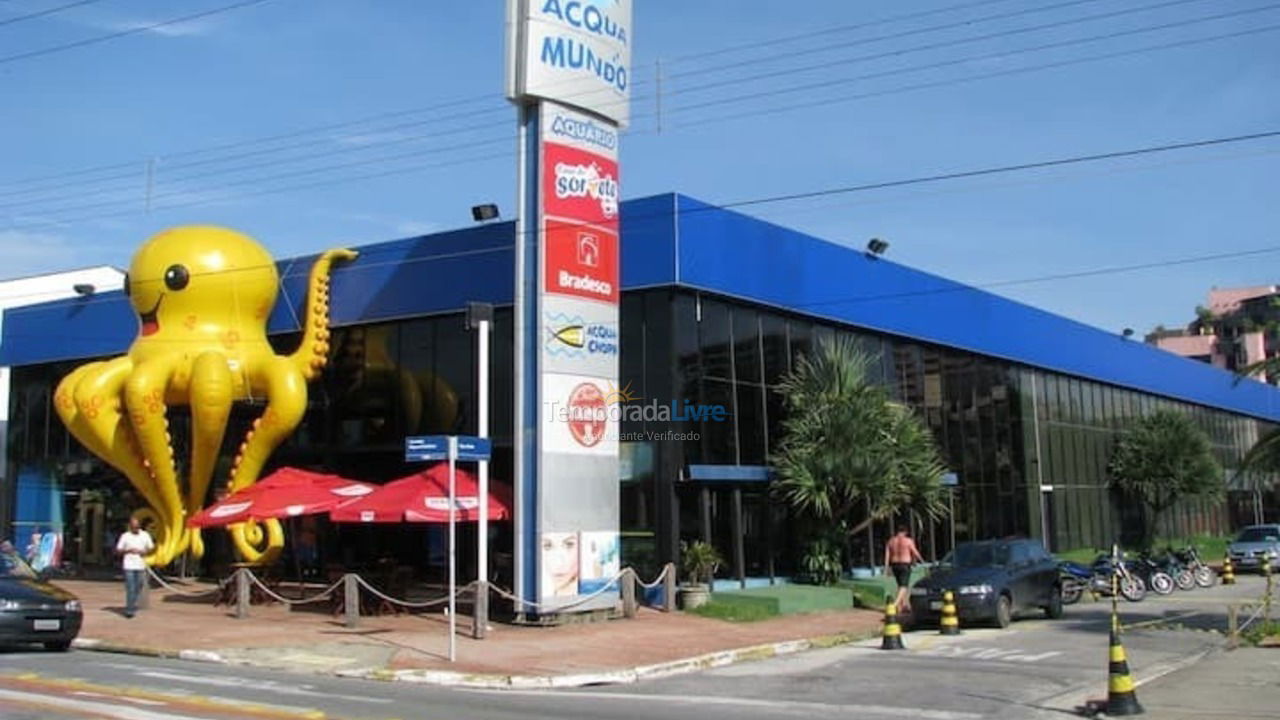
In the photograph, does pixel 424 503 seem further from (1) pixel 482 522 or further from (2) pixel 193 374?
(2) pixel 193 374

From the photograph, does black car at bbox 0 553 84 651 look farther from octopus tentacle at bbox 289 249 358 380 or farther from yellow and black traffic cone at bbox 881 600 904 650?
yellow and black traffic cone at bbox 881 600 904 650

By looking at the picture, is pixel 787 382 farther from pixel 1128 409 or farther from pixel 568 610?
pixel 1128 409

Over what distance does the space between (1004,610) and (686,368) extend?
24.3ft

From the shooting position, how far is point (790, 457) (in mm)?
25031

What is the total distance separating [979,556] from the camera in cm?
2231

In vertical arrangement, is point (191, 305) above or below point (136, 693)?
above

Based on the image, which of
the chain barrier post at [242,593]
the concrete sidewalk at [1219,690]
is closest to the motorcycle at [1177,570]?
the concrete sidewalk at [1219,690]

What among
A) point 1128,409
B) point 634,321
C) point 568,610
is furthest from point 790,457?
point 1128,409

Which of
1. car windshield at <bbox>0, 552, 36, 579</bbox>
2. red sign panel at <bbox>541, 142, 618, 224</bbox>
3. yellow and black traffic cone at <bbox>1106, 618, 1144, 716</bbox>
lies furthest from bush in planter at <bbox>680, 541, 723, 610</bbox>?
yellow and black traffic cone at <bbox>1106, 618, 1144, 716</bbox>

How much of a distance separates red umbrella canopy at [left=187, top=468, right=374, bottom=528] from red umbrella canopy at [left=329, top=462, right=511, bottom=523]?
0.78m

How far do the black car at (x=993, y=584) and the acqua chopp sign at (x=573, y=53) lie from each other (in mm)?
10217

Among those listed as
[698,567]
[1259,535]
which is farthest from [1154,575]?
[1259,535]

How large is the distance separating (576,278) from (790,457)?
6.76 meters

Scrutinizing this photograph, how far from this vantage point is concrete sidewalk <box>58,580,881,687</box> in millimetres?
15656
